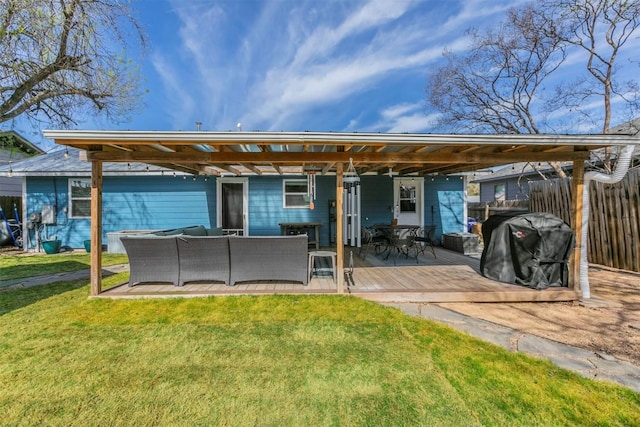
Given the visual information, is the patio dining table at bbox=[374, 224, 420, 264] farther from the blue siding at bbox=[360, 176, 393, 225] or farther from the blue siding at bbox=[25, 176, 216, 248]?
the blue siding at bbox=[25, 176, 216, 248]

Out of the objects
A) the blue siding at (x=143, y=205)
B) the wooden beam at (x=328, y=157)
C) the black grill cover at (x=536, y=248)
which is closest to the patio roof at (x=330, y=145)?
the wooden beam at (x=328, y=157)

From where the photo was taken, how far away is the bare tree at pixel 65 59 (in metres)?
6.33

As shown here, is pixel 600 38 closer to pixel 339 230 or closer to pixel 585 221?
pixel 585 221

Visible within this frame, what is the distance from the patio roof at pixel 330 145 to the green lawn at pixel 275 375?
7.43ft

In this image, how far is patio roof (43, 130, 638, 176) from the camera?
3.69 meters

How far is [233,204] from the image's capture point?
29.5ft

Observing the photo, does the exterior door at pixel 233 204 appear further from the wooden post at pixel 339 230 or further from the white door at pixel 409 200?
the wooden post at pixel 339 230

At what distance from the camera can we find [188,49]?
1067 centimetres

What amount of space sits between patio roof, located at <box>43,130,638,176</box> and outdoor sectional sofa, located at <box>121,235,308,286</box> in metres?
1.27

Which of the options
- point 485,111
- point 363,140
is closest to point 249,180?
point 363,140

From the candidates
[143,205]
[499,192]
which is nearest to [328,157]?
[143,205]

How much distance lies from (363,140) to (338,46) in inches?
377

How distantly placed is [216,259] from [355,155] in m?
2.74

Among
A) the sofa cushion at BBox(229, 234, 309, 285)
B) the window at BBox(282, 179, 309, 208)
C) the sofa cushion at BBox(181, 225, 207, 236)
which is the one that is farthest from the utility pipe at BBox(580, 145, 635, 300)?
the sofa cushion at BBox(181, 225, 207, 236)
